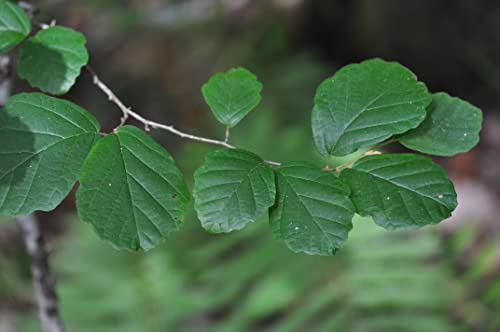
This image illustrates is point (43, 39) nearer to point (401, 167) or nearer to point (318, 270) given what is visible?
point (401, 167)

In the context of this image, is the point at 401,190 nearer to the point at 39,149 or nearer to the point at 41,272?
the point at 39,149

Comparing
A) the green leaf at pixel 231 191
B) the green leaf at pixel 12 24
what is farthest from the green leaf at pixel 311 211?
the green leaf at pixel 12 24

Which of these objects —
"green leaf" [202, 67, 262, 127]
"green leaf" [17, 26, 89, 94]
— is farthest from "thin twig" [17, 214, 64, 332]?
"green leaf" [202, 67, 262, 127]

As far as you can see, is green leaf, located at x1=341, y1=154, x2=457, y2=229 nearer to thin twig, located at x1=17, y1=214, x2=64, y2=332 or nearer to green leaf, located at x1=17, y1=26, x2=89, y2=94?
green leaf, located at x1=17, y1=26, x2=89, y2=94

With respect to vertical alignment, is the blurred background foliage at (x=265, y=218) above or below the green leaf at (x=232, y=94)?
below

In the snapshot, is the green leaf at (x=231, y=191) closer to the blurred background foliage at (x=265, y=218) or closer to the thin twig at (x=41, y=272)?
the thin twig at (x=41, y=272)

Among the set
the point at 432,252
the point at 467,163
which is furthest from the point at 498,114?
the point at 432,252
